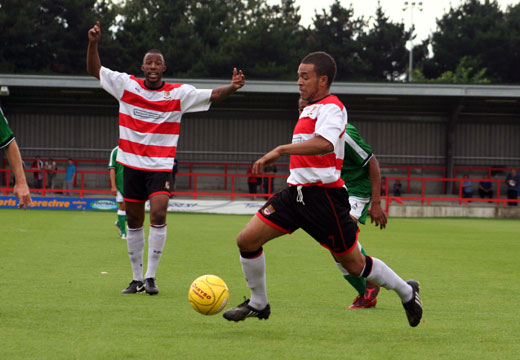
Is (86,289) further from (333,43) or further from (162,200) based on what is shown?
(333,43)

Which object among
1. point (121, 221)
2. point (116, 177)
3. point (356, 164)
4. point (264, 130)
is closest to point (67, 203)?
point (121, 221)

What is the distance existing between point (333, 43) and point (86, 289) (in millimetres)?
54492

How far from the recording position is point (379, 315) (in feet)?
20.1

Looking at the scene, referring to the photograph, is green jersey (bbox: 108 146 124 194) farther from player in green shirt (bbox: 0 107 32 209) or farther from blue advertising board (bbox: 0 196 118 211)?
blue advertising board (bbox: 0 196 118 211)

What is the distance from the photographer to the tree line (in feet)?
168

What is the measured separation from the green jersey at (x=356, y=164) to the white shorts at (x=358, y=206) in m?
0.04

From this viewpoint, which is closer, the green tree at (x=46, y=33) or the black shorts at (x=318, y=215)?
the black shorts at (x=318, y=215)

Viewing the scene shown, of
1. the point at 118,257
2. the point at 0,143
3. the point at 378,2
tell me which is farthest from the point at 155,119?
the point at 378,2

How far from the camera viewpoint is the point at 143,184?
721 cm

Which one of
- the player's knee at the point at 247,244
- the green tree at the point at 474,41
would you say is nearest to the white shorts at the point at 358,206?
the player's knee at the point at 247,244

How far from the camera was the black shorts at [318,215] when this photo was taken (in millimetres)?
5270

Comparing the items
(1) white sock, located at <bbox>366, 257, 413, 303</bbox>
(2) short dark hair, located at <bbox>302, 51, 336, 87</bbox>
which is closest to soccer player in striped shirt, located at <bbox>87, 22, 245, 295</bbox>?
(2) short dark hair, located at <bbox>302, 51, 336, 87</bbox>

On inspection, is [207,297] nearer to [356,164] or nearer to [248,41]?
[356,164]

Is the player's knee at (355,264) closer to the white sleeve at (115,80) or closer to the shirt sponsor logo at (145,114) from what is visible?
the shirt sponsor logo at (145,114)
